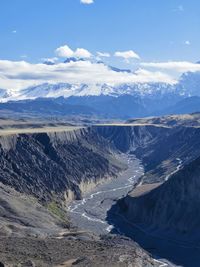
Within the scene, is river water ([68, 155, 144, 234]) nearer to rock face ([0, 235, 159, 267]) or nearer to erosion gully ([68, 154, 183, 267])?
erosion gully ([68, 154, 183, 267])

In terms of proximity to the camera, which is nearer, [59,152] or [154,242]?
[154,242]

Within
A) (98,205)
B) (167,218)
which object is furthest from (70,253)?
(98,205)

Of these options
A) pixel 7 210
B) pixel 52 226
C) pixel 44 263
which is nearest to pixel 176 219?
pixel 52 226

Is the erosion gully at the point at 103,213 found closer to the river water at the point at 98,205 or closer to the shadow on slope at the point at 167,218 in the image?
the river water at the point at 98,205

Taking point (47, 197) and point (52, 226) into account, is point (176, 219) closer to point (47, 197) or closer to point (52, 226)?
point (52, 226)

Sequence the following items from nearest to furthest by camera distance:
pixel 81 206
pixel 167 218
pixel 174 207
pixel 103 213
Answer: pixel 167 218 < pixel 174 207 < pixel 103 213 < pixel 81 206

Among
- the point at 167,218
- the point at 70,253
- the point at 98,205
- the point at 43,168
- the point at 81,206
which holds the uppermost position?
the point at 43,168

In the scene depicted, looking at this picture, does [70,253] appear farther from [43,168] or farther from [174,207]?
[43,168]

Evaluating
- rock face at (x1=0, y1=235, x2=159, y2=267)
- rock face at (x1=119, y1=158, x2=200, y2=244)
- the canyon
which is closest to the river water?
the canyon
